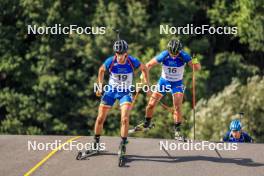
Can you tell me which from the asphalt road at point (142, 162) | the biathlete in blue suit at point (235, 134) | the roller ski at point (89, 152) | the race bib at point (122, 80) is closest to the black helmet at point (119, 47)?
the race bib at point (122, 80)

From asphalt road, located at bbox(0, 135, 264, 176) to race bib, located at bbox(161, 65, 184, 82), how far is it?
5.65 feet

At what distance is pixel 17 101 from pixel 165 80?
2840 cm

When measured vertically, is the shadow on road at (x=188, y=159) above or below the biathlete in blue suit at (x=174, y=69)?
below

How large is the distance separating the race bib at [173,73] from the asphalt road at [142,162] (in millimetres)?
1722

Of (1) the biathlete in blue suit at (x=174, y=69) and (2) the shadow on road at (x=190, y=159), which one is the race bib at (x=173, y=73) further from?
(2) the shadow on road at (x=190, y=159)

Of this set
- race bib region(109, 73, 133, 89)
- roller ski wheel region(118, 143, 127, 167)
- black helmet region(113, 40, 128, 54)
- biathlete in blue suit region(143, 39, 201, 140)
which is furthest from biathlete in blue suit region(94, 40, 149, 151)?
biathlete in blue suit region(143, 39, 201, 140)

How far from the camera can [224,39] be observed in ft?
159

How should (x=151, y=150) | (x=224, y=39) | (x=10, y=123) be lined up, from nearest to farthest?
(x=151, y=150)
(x=10, y=123)
(x=224, y=39)

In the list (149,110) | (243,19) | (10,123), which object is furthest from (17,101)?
(149,110)

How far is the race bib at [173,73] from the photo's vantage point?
16391 millimetres

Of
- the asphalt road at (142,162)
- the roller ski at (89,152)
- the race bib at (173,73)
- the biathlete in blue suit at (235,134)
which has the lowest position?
the asphalt road at (142,162)

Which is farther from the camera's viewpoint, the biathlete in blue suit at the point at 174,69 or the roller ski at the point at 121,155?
the biathlete in blue suit at the point at 174,69

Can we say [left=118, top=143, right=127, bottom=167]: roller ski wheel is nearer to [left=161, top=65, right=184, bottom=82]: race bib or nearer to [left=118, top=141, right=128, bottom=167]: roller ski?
[left=118, top=141, right=128, bottom=167]: roller ski

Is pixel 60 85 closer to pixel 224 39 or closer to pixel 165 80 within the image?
pixel 224 39
